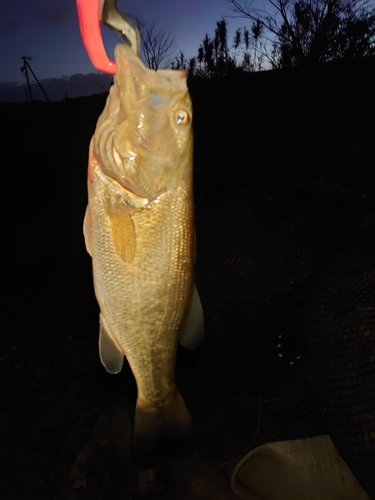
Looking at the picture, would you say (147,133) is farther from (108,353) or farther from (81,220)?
(81,220)

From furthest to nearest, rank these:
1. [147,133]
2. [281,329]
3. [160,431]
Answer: [281,329] → [160,431] → [147,133]

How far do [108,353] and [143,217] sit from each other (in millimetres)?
795

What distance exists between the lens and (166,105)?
5.62 feet

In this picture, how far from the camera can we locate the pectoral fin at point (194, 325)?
1.96 meters

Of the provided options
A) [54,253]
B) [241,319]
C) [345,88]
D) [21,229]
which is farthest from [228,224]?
[345,88]

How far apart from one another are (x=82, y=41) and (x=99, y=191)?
66 centimetres

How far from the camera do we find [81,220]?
10000 millimetres

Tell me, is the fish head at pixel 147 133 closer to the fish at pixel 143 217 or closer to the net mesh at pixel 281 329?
the fish at pixel 143 217

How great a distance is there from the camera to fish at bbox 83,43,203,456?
1697 millimetres

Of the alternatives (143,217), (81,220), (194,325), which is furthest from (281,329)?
(81,220)

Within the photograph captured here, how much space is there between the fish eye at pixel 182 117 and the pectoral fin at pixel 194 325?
891mm

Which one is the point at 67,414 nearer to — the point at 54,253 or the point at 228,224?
the point at 228,224

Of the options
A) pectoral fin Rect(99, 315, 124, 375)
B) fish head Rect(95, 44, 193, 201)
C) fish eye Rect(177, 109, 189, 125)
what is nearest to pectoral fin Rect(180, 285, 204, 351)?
pectoral fin Rect(99, 315, 124, 375)

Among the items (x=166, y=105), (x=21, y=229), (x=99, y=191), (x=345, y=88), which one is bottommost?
(x=21, y=229)
